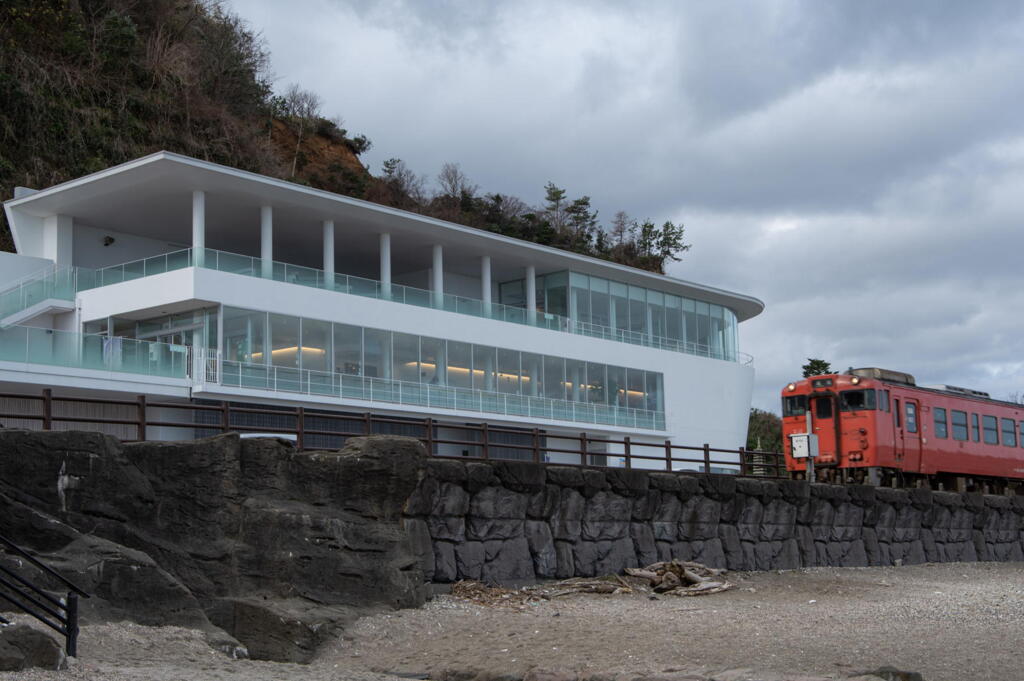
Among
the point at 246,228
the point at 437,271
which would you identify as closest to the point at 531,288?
the point at 437,271

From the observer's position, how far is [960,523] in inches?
1380

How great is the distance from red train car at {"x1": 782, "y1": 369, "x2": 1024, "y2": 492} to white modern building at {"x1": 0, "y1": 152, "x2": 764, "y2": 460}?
10.4 m

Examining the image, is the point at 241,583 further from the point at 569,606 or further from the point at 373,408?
the point at 373,408

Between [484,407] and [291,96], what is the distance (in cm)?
3555

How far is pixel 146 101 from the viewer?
47906 mm

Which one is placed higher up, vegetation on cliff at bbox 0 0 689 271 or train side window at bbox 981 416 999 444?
vegetation on cliff at bbox 0 0 689 271

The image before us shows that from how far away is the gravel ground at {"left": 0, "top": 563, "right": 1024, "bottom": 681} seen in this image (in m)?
14.1

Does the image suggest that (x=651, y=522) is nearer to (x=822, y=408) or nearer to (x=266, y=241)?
(x=822, y=408)

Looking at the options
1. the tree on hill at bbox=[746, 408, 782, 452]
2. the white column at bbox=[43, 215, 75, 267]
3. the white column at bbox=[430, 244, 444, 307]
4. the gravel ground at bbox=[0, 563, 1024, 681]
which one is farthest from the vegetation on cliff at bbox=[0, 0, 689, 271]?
the gravel ground at bbox=[0, 563, 1024, 681]

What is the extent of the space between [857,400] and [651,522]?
10.3 meters

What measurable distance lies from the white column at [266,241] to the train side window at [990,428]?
2220 cm

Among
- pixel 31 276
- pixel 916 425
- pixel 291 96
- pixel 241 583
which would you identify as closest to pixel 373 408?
pixel 31 276

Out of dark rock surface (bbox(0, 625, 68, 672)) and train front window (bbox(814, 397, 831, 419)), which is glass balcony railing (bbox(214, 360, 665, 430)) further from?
dark rock surface (bbox(0, 625, 68, 672))

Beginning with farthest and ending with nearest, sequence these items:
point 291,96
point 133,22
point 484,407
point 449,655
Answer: point 291,96
point 133,22
point 484,407
point 449,655
